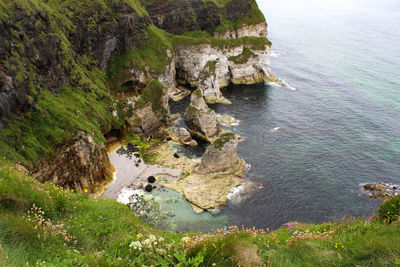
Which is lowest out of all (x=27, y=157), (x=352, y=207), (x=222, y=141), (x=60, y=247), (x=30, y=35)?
(x=352, y=207)

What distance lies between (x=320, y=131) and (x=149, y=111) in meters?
35.3

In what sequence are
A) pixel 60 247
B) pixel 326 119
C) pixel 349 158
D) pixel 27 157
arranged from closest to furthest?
pixel 60 247
pixel 27 157
pixel 349 158
pixel 326 119

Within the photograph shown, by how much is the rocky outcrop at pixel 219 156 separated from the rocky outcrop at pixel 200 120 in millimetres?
9800

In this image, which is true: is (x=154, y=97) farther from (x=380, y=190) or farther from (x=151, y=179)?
(x=380, y=190)

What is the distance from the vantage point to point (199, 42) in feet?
267

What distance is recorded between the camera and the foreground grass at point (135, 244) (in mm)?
9312

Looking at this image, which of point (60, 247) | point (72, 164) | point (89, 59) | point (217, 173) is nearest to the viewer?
point (60, 247)

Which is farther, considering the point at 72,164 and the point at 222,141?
the point at 222,141


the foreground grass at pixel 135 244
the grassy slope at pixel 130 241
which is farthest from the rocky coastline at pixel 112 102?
the foreground grass at pixel 135 244

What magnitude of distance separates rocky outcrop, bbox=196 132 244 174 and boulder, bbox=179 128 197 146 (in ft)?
29.8

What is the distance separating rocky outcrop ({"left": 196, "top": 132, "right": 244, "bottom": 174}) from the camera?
143ft

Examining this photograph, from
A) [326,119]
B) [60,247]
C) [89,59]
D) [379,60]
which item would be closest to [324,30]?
[379,60]

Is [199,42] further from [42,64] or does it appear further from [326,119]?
[42,64]

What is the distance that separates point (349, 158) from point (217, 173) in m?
24.2
